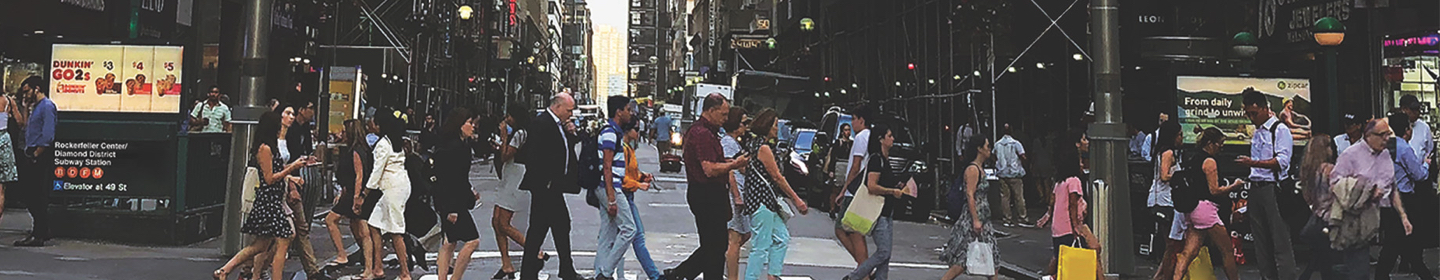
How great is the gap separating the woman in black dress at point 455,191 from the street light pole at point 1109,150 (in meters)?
5.22

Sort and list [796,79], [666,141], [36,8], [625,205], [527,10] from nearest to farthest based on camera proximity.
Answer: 1. [625,205]
2. [36,8]
3. [666,141]
4. [796,79]
5. [527,10]

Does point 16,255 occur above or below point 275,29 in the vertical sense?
below

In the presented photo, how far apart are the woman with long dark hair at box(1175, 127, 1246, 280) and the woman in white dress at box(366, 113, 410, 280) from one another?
234 inches

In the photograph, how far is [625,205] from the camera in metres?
9.26

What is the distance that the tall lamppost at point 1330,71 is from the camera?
548 inches

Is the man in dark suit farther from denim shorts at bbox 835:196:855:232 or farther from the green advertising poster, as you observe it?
the green advertising poster

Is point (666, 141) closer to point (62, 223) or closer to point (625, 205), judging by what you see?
point (62, 223)

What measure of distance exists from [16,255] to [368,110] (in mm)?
22609

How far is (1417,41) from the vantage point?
597 inches

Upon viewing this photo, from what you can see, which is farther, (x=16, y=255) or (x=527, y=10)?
(x=527, y=10)

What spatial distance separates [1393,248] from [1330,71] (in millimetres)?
6410

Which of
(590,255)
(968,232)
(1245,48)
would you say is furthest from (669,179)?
(968,232)

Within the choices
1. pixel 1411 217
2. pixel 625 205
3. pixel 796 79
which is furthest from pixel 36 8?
pixel 796 79

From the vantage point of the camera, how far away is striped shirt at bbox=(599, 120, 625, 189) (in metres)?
9.04
